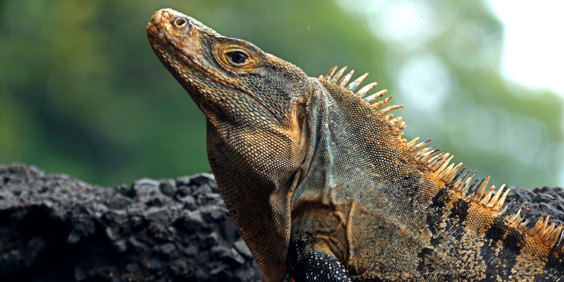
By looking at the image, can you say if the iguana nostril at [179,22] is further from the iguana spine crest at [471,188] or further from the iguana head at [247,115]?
the iguana spine crest at [471,188]

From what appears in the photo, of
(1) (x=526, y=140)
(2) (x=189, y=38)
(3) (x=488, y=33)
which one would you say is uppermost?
(3) (x=488, y=33)

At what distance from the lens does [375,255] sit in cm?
247

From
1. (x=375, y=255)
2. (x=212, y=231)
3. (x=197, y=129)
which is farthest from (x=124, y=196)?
(x=197, y=129)

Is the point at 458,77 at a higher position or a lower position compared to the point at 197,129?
higher

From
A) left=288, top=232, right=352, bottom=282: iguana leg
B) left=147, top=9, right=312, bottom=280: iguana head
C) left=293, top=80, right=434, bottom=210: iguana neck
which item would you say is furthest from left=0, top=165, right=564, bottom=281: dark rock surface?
left=293, top=80, right=434, bottom=210: iguana neck

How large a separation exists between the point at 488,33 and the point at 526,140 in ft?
5.40

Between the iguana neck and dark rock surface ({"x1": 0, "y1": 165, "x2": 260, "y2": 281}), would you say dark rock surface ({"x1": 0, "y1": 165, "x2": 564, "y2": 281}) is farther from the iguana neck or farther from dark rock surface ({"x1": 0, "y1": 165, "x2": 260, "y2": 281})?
the iguana neck

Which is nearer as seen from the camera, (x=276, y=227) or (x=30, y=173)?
(x=276, y=227)

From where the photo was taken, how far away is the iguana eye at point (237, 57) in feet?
8.75

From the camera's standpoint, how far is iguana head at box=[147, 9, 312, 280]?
99.0 inches

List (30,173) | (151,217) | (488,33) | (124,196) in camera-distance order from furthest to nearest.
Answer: (488,33) → (30,173) → (124,196) → (151,217)

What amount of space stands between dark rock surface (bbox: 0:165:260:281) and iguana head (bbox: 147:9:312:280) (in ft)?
4.64

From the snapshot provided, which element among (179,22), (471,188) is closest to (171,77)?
(179,22)

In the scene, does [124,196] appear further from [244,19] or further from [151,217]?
[244,19]
